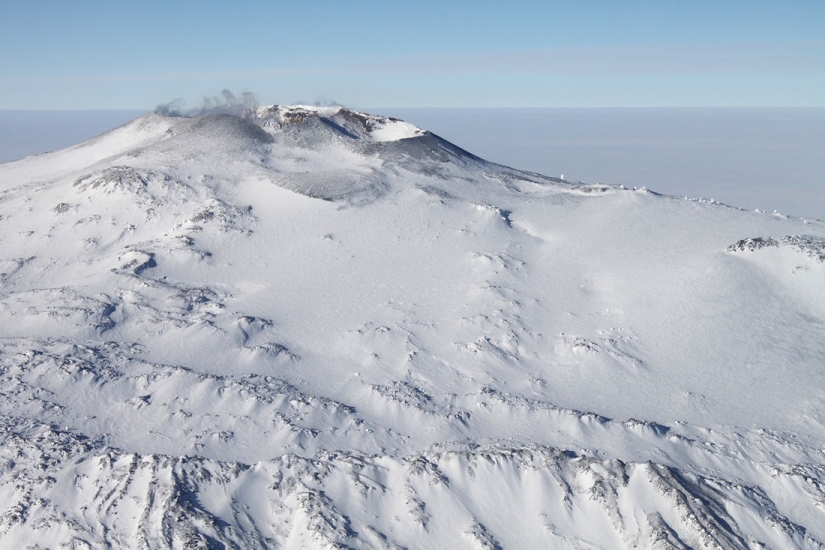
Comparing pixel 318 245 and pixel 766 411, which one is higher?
pixel 318 245

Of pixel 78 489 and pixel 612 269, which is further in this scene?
pixel 612 269

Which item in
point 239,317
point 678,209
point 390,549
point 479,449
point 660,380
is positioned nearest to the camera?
point 390,549

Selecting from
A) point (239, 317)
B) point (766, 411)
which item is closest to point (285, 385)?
point (239, 317)

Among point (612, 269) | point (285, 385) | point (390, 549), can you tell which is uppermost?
point (612, 269)

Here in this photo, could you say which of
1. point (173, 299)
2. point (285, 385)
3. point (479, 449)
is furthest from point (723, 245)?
point (173, 299)

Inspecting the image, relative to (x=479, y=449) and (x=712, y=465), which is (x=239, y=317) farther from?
(x=712, y=465)

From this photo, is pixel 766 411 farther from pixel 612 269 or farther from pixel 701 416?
pixel 612 269

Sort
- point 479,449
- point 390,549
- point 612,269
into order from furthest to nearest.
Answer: point 612,269, point 479,449, point 390,549
